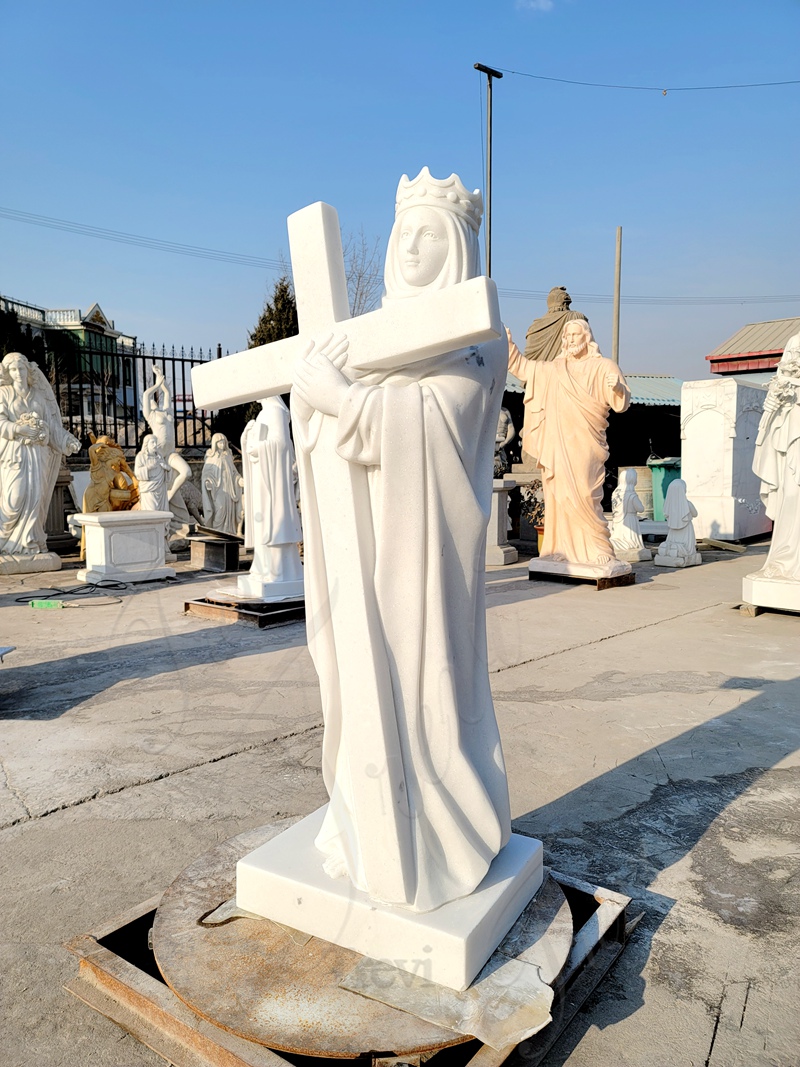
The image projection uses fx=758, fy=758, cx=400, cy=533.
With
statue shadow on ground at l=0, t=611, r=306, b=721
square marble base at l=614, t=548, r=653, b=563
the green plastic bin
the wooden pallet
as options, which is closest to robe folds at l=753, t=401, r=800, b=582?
square marble base at l=614, t=548, r=653, b=563

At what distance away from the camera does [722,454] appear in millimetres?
13422

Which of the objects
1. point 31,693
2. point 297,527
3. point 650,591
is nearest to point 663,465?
point 650,591

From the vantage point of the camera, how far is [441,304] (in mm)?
1804

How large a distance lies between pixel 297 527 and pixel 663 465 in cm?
1086

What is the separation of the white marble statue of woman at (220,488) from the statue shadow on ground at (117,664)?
658 centimetres

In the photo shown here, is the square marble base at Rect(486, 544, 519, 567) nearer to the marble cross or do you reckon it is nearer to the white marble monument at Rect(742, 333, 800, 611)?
the white marble monument at Rect(742, 333, 800, 611)

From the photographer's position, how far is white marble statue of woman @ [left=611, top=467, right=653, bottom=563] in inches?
428

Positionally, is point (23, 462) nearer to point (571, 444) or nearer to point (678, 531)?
point (571, 444)

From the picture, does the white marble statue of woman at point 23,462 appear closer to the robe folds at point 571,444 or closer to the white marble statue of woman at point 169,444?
the white marble statue of woman at point 169,444

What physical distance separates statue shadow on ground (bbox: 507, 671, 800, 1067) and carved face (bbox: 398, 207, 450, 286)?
1938mm

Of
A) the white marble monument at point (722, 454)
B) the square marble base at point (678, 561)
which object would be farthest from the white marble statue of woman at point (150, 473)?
the white marble monument at point (722, 454)

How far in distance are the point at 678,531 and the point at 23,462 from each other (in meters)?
8.78

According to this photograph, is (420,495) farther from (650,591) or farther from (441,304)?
(650,591)

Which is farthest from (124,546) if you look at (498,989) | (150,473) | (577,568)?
(498,989)
